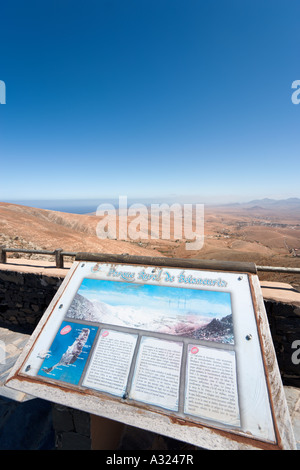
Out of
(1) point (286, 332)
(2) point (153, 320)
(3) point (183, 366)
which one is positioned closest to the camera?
(3) point (183, 366)

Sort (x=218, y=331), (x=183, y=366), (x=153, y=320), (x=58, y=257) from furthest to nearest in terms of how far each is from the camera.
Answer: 1. (x=58, y=257)
2. (x=153, y=320)
3. (x=218, y=331)
4. (x=183, y=366)

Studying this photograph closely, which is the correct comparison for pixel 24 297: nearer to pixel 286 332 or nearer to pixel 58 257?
pixel 58 257

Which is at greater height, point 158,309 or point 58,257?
point 58,257

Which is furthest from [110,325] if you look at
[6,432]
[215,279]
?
[6,432]

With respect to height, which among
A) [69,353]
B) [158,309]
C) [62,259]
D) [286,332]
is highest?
[62,259]

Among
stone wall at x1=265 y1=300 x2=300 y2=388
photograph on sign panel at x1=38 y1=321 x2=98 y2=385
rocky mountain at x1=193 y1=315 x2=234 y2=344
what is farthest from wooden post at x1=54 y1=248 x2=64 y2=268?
stone wall at x1=265 y1=300 x2=300 y2=388

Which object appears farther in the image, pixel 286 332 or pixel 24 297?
pixel 24 297

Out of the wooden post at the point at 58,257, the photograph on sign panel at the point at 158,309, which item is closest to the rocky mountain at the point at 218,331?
the photograph on sign panel at the point at 158,309

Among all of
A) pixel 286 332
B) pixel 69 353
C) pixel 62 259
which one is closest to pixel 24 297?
pixel 62 259

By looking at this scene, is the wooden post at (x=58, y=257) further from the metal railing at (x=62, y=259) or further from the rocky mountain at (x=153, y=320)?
the rocky mountain at (x=153, y=320)
